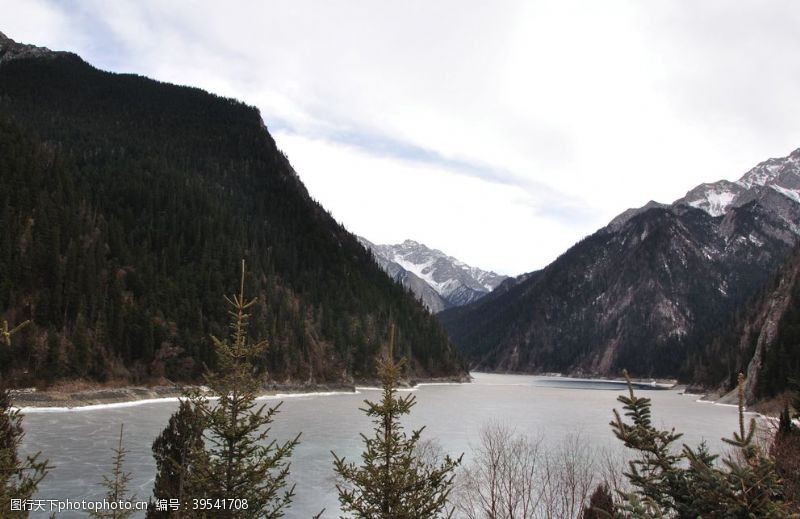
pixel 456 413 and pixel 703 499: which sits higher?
pixel 703 499

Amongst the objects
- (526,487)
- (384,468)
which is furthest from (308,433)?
(384,468)

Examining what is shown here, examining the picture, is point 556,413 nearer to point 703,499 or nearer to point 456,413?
point 456,413

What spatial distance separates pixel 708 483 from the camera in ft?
19.7

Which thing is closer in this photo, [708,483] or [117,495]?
[708,483]

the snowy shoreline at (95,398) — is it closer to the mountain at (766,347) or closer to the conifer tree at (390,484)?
the conifer tree at (390,484)

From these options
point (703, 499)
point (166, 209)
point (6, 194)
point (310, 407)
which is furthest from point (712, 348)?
point (703, 499)

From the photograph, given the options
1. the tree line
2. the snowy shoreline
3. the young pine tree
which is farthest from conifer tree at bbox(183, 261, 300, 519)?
the snowy shoreline

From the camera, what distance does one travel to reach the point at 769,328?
5049 inches

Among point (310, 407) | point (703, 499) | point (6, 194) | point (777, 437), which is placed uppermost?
point (6, 194)

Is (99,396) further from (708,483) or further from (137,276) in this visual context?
(708,483)

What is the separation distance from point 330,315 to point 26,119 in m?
115

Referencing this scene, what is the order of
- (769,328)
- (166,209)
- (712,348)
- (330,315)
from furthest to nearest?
(712,348), (330,315), (166,209), (769,328)

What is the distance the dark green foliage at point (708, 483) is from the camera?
219 inches

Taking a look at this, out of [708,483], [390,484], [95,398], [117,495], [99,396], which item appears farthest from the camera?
[99,396]
